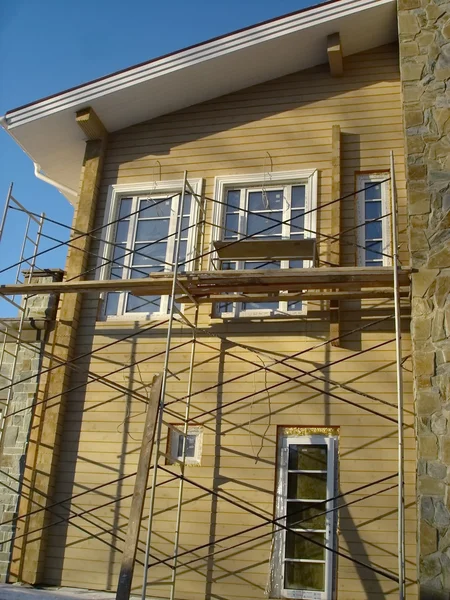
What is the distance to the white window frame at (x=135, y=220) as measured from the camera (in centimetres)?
891

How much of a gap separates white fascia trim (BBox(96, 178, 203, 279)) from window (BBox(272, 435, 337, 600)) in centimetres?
341

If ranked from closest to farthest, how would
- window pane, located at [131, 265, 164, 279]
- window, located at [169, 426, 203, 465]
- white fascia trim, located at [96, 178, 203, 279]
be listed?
window, located at [169, 426, 203, 465]
window pane, located at [131, 265, 164, 279]
white fascia trim, located at [96, 178, 203, 279]

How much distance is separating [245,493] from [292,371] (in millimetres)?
1455

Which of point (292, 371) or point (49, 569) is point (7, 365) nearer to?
point (49, 569)

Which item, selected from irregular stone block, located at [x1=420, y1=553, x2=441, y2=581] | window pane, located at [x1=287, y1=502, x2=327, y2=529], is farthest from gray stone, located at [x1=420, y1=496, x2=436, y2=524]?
window pane, located at [x1=287, y1=502, x2=327, y2=529]

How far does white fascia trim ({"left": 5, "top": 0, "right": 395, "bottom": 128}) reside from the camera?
862cm

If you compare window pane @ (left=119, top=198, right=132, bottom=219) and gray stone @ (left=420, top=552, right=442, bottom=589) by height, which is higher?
window pane @ (left=119, top=198, right=132, bottom=219)

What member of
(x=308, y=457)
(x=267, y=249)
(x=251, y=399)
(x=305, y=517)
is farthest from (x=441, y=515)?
(x=267, y=249)

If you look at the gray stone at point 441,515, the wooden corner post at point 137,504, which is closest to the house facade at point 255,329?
the gray stone at point 441,515

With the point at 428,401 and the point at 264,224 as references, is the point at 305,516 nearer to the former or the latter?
the point at 428,401

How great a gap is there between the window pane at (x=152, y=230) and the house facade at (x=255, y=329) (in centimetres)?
2

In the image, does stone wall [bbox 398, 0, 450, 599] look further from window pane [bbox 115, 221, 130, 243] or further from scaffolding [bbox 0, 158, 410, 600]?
window pane [bbox 115, 221, 130, 243]

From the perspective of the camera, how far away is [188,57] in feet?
29.5

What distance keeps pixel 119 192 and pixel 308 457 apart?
441 cm
